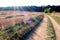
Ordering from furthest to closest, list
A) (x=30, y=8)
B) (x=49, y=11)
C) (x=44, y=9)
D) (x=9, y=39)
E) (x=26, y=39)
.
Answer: (x=30, y=8), (x=44, y=9), (x=49, y=11), (x=26, y=39), (x=9, y=39)

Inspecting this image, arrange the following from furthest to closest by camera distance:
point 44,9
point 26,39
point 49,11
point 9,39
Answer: point 44,9
point 49,11
point 26,39
point 9,39

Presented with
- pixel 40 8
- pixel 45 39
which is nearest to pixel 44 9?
pixel 40 8

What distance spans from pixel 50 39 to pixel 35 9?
6811cm

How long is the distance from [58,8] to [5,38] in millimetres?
65354

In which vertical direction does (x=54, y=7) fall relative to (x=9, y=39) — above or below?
Result: below

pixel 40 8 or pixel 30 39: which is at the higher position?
pixel 30 39

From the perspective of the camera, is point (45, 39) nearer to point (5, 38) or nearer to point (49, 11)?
point (5, 38)

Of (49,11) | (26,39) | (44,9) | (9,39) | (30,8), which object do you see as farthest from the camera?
(30,8)

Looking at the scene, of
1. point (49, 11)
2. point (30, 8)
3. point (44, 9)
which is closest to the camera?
point (49, 11)

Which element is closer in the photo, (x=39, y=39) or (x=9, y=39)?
(x=9, y=39)

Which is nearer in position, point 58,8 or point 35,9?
point 58,8

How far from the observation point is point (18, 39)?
10.5 meters

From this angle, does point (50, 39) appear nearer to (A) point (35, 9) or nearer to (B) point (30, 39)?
(B) point (30, 39)

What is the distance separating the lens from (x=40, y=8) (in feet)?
259
